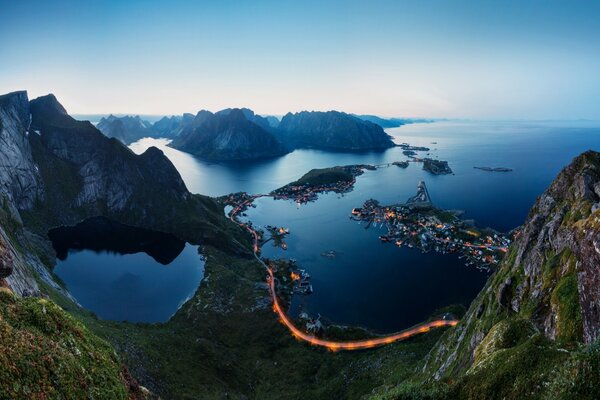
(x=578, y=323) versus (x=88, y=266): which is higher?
(x=578, y=323)

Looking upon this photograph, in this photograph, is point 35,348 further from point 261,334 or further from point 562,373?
point 261,334

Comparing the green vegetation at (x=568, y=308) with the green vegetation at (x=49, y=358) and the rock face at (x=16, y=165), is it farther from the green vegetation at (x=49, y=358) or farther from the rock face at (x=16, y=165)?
the rock face at (x=16, y=165)

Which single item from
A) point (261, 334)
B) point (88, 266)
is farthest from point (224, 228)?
point (261, 334)

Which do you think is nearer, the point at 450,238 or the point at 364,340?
the point at 364,340

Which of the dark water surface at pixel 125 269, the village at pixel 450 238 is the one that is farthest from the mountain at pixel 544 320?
the village at pixel 450 238

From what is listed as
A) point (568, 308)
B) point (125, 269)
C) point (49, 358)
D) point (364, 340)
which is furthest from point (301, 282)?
point (49, 358)

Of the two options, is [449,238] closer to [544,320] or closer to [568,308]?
[544,320]
